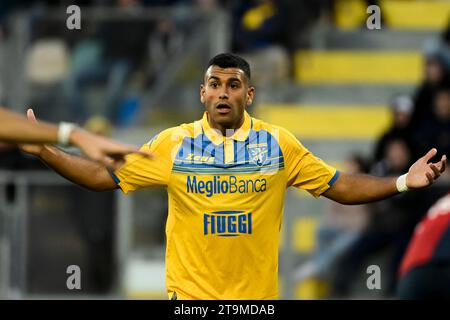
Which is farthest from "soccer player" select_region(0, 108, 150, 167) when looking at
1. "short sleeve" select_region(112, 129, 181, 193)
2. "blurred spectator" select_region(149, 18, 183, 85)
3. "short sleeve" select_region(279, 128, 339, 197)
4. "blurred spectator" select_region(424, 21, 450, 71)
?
"blurred spectator" select_region(424, 21, 450, 71)

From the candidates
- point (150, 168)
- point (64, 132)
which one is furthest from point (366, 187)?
point (64, 132)

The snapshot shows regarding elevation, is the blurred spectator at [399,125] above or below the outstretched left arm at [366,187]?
above

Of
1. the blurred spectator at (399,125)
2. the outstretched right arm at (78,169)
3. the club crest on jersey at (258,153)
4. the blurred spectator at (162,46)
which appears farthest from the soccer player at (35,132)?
the blurred spectator at (162,46)

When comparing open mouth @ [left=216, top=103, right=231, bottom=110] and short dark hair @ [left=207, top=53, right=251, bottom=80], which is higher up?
short dark hair @ [left=207, top=53, right=251, bottom=80]

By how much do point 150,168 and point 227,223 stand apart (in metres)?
0.54

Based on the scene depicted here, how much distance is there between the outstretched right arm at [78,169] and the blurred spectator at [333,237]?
16.7 ft

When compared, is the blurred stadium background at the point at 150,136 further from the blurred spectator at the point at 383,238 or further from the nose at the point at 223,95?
the nose at the point at 223,95

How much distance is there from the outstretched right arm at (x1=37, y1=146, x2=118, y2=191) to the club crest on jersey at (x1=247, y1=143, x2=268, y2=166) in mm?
804

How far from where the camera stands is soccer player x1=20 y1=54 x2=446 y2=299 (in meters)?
8.26

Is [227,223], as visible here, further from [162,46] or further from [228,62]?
[162,46]

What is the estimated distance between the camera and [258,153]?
8.39m

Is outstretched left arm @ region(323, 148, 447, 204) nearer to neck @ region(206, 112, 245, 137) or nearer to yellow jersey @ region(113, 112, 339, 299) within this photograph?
yellow jersey @ region(113, 112, 339, 299)

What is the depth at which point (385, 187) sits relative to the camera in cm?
850

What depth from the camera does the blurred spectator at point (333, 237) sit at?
13.2 metres
